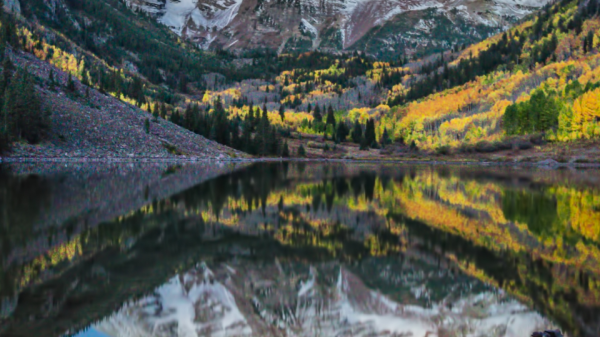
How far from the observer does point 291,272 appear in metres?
12.1

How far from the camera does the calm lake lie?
8.73m

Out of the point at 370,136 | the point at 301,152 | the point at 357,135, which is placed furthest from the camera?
the point at 357,135

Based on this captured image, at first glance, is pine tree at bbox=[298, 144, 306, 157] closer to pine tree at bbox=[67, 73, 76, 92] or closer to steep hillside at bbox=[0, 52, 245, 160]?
steep hillside at bbox=[0, 52, 245, 160]

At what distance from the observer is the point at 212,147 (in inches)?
4572

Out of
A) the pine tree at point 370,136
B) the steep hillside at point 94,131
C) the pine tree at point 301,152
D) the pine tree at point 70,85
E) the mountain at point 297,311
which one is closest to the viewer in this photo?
the mountain at point 297,311

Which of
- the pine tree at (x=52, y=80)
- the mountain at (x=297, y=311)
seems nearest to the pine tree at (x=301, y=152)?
the pine tree at (x=52, y=80)

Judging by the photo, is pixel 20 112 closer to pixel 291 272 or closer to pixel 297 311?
pixel 291 272

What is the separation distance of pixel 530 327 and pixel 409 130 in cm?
18410

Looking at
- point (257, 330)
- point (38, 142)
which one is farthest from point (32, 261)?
point (38, 142)

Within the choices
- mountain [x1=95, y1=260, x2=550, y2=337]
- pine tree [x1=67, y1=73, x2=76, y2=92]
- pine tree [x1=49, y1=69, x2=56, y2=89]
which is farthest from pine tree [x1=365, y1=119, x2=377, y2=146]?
mountain [x1=95, y1=260, x2=550, y2=337]

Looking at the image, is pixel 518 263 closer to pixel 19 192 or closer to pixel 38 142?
pixel 19 192

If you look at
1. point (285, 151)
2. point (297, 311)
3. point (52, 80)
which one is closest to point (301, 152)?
point (285, 151)

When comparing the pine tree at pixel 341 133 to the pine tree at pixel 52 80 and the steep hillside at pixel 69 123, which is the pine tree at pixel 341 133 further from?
the pine tree at pixel 52 80

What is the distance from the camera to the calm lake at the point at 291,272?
8.73 meters
